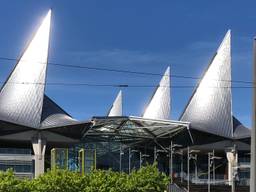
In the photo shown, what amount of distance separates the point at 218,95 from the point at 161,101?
13.8 meters

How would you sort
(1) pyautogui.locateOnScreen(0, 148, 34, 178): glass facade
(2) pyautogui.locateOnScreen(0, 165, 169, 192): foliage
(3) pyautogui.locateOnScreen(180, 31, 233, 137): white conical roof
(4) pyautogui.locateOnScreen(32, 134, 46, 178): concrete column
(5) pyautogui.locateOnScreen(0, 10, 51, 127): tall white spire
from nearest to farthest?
(2) pyautogui.locateOnScreen(0, 165, 169, 192): foliage, (4) pyautogui.locateOnScreen(32, 134, 46, 178): concrete column, (1) pyautogui.locateOnScreen(0, 148, 34, 178): glass facade, (5) pyautogui.locateOnScreen(0, 10, 51, 127): tall white spire, (3) pyautogui.locateOnScreen(180, 31, 233, 137): white conical roof

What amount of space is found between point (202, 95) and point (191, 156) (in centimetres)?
983

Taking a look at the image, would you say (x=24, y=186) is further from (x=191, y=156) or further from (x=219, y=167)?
(x=219, y=167)

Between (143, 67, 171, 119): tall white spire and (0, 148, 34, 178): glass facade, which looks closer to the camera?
(0, 148, 34, 178): glass facade

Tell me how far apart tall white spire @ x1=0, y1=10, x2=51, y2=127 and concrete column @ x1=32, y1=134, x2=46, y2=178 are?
82.4 inches

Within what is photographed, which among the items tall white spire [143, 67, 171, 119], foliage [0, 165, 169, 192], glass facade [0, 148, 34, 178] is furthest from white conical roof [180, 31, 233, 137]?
foliage [0, 165, 169, 192]

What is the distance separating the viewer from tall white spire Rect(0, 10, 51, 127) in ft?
278

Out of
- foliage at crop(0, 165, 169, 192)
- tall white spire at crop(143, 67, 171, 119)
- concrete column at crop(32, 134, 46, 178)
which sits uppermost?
tall white spire at crop(143, 67, 171, 119)

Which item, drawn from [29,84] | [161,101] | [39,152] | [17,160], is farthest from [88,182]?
[161,101]

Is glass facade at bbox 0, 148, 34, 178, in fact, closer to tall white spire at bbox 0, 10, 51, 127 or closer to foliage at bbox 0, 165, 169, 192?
tall white spire at bbox 0, 10, 51, 127

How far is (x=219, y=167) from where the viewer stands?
332ft

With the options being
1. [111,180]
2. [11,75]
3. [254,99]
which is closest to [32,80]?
[11,75]

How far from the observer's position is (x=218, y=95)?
→ 311 feet

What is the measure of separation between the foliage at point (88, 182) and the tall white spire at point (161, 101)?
207 feet
